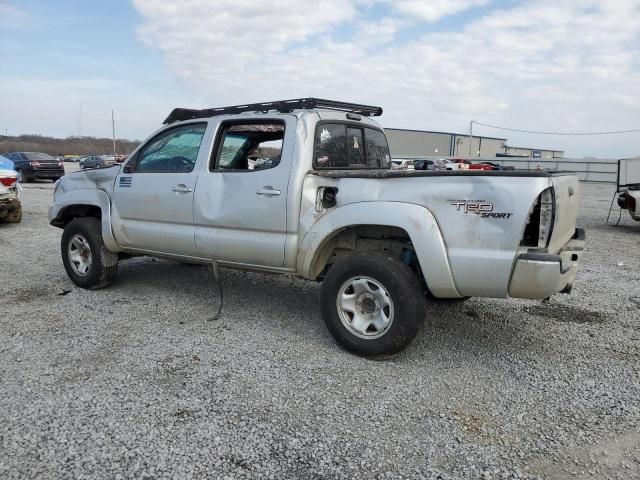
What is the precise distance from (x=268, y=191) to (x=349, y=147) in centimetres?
105

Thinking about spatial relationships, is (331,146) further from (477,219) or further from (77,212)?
(77,212)

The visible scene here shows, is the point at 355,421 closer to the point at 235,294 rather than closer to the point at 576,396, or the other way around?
the point at 576,396

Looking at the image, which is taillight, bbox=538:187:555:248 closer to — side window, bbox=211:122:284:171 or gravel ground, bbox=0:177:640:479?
gravel ground, bbox=0:177:640:479

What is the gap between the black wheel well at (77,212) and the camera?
18.8 ft

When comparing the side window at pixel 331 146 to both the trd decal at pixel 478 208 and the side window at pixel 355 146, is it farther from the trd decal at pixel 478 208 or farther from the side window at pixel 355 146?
the trd decal at pixel 478 208

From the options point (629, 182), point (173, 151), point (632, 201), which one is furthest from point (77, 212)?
point (629, 182)

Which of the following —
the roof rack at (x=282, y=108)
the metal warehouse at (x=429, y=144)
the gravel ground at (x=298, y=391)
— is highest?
the metal warehouse at (x=429, y=144)

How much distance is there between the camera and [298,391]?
3375mm

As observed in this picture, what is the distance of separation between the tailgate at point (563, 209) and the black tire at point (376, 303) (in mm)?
1015

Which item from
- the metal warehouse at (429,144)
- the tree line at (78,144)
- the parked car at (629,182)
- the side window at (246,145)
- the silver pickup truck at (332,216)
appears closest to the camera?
the silver pickup truck at (332,216)

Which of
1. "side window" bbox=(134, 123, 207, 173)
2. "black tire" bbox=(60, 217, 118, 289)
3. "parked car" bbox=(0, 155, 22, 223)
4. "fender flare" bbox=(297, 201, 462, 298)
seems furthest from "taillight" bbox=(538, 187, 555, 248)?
"parked car" bbox=(0, 155, 22, 223)

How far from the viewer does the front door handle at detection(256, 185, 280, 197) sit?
4.18 metres

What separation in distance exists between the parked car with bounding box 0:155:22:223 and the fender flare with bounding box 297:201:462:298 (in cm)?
883

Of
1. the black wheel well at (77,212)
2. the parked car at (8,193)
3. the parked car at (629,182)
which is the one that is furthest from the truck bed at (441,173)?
the parked car at (629,182)
